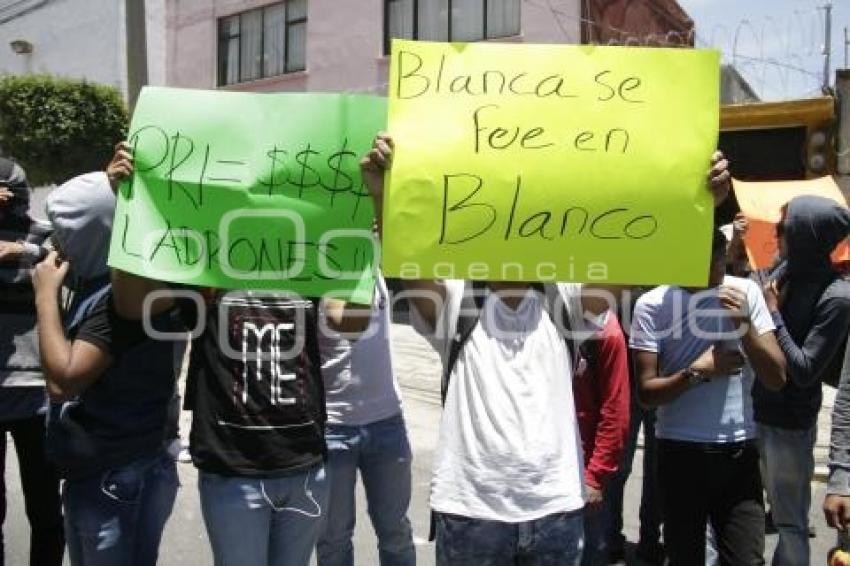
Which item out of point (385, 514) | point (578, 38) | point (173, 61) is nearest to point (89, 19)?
point (173, 61)

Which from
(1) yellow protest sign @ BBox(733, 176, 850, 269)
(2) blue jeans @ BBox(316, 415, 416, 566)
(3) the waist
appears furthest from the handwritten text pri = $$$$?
(1) yellow protest sign @ BBox(733, 176, 850, 269)

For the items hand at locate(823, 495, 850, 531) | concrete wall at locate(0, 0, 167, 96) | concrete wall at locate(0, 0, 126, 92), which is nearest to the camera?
hand at locate(823, 495, 850, 531)

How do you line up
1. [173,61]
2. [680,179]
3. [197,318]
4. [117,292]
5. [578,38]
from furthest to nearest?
[173,61], [578,38], [197,318], [117,292], [680,179]

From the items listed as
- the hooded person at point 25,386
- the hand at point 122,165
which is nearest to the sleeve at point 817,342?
the hand at point 122,165

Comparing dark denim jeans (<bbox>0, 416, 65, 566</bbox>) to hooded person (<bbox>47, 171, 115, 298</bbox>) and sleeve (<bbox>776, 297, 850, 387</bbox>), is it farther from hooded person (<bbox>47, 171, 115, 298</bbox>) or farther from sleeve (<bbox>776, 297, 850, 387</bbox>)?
sleeve (<bbox>776, 297, 850, 387</bbox>)

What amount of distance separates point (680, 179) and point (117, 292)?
61.6 inches

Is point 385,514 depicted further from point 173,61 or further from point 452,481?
point 173,61

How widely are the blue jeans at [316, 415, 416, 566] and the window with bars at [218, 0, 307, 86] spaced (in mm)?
14932

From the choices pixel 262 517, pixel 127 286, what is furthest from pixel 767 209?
pixel 127 286

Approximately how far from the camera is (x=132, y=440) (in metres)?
2.39

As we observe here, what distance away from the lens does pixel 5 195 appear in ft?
11.0

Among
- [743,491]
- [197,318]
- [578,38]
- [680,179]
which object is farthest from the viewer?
[578,38]

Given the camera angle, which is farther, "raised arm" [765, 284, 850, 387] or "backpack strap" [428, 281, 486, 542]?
"raised arm" [765, 284, 850, 387]

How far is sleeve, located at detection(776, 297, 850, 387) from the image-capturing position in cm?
304
